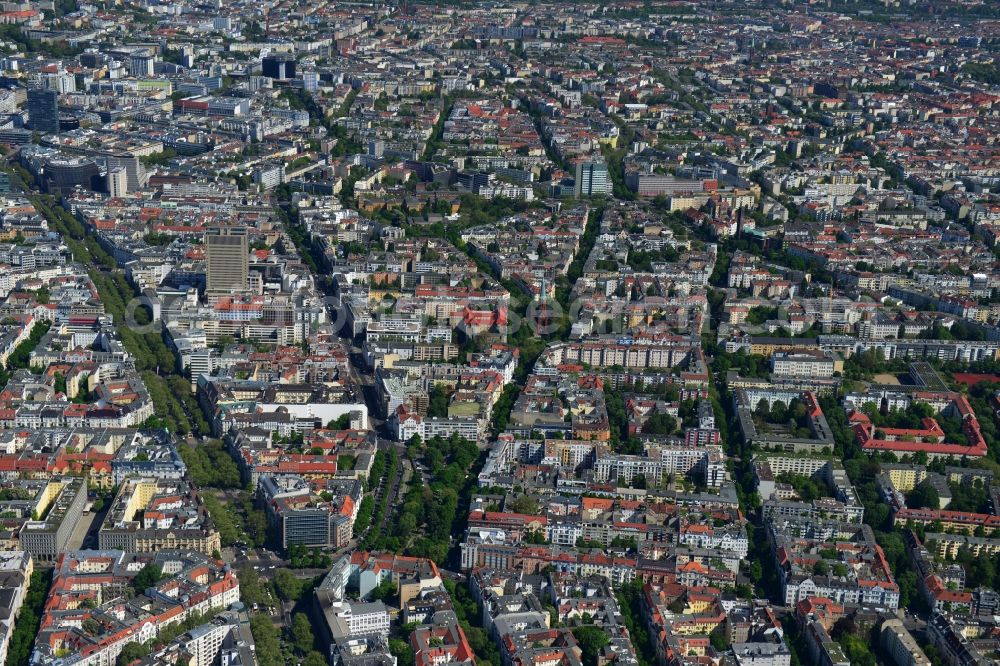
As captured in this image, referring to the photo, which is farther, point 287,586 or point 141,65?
point 141,65

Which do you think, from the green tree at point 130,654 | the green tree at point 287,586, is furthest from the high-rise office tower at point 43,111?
the green tree at point 130,654

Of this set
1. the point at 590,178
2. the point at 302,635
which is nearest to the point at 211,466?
the point at 302,635

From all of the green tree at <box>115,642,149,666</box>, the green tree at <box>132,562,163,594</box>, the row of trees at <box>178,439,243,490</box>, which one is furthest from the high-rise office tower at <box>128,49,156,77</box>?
the green tree at <box>115,642,149,666</box>

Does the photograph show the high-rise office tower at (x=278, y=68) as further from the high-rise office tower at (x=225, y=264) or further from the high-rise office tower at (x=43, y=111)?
the high-rise office tower at (x=225, y=264)

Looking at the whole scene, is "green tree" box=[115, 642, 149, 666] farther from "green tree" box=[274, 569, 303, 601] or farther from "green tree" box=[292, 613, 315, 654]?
"green tree" box=[274, 569, 303, 601]

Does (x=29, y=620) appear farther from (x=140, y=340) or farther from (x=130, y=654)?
(x=140, y=340)

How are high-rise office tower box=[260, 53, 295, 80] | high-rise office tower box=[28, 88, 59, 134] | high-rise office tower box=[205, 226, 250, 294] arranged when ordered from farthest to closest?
high-rise office tower box=[260, 53, 295, 80] < high-rise office tower box=[28, 88, 59, 134] < high-rise office tower box=[205, 226, 250, 294]
